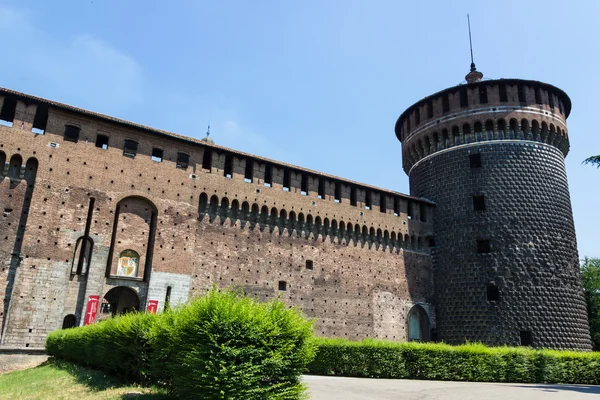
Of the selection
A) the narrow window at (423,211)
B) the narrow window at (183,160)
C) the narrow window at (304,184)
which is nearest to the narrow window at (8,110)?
the narrow window at (183,160)

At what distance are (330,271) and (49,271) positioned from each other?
→ 13.4 meters

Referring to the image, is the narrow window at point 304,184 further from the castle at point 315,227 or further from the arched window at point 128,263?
the arched window at point 128,263

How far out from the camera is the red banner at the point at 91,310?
1791cm

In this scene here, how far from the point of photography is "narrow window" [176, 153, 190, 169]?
22.0m

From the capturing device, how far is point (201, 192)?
2191 centimetres

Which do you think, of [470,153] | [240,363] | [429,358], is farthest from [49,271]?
[470,153]

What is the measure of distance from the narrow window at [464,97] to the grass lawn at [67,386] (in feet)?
80.0

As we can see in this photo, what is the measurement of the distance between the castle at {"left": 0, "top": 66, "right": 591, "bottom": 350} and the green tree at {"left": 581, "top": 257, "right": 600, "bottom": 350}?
13453mm

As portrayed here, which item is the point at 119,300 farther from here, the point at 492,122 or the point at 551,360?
the point at 492,122

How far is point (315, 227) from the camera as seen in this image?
24.8 metres

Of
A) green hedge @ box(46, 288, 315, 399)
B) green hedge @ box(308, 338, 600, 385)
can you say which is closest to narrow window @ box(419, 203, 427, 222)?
green hedge @ box(308, 338, 600, 385)

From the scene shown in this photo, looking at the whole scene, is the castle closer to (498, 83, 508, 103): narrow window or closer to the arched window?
the arched window

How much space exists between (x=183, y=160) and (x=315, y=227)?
25.7 feet

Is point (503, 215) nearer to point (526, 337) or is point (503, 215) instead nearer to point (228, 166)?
point (526, 337)
